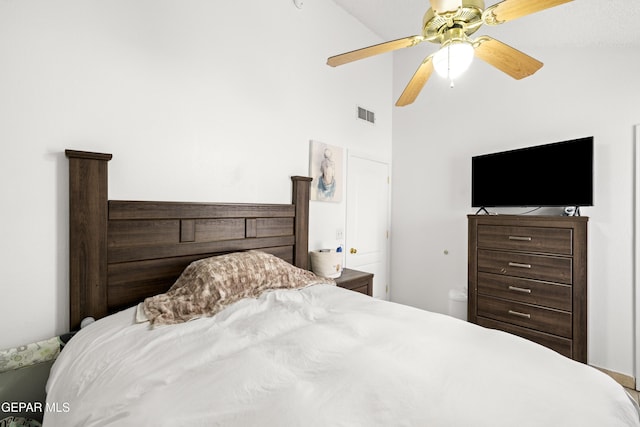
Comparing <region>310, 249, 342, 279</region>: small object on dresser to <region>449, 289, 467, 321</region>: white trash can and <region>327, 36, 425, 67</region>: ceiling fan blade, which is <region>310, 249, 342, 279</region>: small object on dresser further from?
<region>327, 36, 425, 67</region>: ceiling fan blade

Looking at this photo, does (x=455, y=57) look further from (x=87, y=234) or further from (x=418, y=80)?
(x=87, y=234)

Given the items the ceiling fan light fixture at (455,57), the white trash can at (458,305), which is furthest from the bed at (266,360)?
the white trash can at (458,305)

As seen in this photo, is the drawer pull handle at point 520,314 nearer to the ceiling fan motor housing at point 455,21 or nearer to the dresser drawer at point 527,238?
the dresser drawer at point 527,238

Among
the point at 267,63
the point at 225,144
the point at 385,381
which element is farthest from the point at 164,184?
the point at 385,381

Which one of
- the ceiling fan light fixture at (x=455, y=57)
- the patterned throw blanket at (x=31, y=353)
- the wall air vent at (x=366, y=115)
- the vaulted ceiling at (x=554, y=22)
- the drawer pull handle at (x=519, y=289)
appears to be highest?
the vaulted ceiling at (x=554, y=22)

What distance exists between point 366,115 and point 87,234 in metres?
2.91

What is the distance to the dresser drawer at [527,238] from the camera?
2.25m

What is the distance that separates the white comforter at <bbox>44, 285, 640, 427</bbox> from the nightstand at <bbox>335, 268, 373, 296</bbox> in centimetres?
116

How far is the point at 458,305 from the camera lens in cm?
299

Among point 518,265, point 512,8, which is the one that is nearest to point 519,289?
point 518,265

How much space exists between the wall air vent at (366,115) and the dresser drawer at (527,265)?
74.2 inches

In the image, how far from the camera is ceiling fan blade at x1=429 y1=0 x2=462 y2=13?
1.19 metres

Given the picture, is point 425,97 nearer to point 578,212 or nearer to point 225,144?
point 578,212

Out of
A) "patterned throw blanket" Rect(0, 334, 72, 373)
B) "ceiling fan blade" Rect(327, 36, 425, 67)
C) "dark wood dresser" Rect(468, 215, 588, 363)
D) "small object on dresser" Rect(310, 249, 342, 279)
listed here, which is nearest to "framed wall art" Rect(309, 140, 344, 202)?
"small object on dresser" Rect(310, 249, 342, 279)
